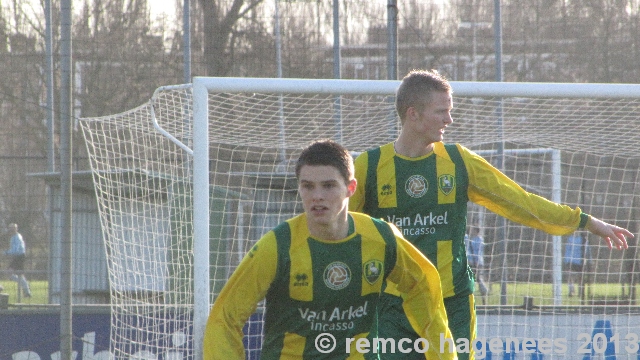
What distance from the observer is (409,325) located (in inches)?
151

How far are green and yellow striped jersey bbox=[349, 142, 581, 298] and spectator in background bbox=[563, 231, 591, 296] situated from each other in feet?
16.4

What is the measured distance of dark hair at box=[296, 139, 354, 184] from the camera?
3102 mm

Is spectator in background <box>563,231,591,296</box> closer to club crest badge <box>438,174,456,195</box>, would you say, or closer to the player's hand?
the player's hand

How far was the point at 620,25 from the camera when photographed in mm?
10164

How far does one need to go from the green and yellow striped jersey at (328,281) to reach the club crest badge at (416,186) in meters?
0.68

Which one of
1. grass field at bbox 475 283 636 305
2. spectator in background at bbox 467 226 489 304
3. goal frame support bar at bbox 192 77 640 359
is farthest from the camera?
spectator in background at bbox 467 226 489 304

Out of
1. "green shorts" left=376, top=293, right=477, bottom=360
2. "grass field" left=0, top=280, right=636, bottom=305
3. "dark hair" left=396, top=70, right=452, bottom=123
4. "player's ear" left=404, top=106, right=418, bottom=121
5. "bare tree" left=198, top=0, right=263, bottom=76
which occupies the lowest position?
"grass field" left=0, top=280, right=636, bottom=305

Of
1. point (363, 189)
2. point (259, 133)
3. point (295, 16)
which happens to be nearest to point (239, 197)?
point (259, 133)

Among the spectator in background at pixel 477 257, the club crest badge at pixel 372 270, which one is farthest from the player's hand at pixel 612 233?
the spectator in background at pixel 477 257

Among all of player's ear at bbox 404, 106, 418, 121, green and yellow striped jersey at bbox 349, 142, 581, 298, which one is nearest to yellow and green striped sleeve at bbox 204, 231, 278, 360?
green and yellow striped jersey at bbox 349, 142, 581, 298

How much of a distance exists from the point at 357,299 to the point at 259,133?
4119 mm

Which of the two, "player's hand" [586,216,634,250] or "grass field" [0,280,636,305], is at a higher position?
"player's hand" [586,216,634,250]

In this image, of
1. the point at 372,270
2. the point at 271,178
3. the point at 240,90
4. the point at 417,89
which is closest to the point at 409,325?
the point at 372,270
